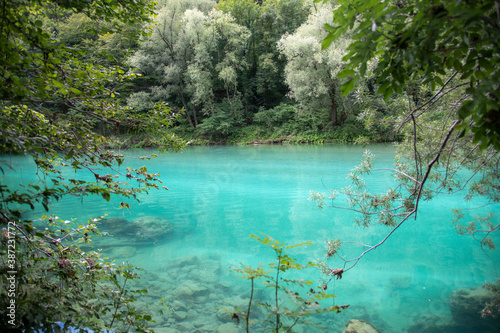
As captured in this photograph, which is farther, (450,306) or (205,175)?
(205,175)

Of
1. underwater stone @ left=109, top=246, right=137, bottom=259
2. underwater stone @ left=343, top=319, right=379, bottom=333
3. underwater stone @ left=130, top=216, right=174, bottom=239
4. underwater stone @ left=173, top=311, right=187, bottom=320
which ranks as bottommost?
underwater stone @ left=173, top=311, right=187, bottom=320

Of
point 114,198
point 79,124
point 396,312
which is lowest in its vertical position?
point 396,312

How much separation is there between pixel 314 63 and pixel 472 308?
798 inches

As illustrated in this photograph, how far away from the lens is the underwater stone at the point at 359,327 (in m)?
3.71

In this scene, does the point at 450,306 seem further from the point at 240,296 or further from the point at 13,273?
the point at 13,273

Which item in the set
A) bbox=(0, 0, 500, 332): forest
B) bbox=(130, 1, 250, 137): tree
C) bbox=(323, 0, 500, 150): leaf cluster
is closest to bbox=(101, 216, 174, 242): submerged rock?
bbox=(0, 0, 500, 332): forest

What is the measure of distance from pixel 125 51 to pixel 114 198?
28.8ft

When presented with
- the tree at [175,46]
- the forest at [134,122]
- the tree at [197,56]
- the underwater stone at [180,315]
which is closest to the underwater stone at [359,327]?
the forest at [134,122]

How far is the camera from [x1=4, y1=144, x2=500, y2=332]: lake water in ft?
14.6

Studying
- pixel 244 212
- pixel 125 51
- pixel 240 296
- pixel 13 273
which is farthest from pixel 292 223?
pixel 13 273

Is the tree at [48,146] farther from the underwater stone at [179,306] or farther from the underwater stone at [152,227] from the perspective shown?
the underwater stone at [152,227]

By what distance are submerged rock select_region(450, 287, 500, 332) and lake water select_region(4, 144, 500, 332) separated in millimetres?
135

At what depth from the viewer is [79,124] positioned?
2566mm

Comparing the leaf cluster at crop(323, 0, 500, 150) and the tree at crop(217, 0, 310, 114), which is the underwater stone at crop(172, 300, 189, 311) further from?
the tree at crop(217, 0, 310, 114)
